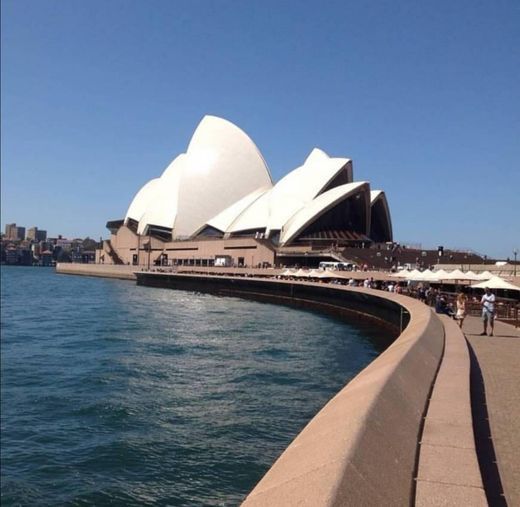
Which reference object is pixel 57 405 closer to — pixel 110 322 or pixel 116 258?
pixel 110 322

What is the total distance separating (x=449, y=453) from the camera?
3357 millimetres

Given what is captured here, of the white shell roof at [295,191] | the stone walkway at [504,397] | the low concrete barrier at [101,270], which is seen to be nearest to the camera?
the stone walkway at [504,397]

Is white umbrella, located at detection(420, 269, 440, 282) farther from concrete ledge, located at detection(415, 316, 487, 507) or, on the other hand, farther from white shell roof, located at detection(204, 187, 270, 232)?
white shell roof, located at detection(204, 187, 270, 232)

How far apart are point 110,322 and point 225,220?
44310mm

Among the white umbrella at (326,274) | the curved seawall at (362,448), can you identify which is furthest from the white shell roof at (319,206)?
the curved seawall at (362,448)

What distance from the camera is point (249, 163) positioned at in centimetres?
6900

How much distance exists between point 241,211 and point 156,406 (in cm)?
5680

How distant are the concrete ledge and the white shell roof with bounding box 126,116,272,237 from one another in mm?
64170

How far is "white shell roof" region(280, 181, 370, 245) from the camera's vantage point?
54.0m

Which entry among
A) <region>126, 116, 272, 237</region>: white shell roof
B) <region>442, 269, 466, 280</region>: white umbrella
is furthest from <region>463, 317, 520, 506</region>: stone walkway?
<region>126, 116, 272, 237</region>: white shell roof

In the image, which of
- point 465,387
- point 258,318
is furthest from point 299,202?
point 465,387

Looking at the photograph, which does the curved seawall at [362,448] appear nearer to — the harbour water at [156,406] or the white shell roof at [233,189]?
the harbour water at [156,406]

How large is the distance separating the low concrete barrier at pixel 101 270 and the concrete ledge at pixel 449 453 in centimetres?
6897

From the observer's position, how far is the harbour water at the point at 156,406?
6441 millimetres
